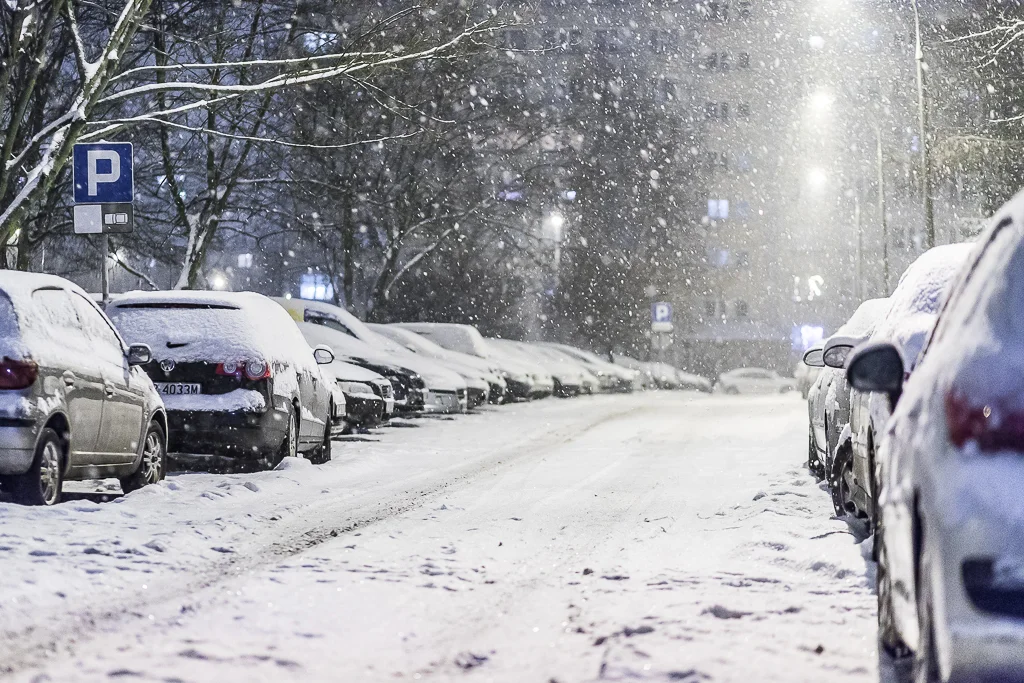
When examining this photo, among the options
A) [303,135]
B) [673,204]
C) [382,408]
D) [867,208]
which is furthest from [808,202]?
[382,408]

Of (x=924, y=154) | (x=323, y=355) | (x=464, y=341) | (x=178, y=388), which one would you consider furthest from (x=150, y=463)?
(x=924, y=154)

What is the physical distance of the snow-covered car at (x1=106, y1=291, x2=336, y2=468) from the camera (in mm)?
11883

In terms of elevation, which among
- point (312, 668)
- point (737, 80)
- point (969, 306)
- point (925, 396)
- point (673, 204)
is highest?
point (737, 80)

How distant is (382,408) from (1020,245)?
15624 mm

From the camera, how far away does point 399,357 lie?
2305 centimetres

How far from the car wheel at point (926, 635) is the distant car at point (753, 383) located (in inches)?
1983

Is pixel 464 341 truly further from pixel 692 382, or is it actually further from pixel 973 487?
pixel 692 382

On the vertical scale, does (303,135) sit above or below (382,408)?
above

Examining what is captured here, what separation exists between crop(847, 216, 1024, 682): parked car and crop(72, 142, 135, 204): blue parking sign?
36.2 ft

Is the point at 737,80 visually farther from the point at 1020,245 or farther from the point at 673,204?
the point at 1020,245

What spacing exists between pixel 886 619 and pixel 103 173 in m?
10.7

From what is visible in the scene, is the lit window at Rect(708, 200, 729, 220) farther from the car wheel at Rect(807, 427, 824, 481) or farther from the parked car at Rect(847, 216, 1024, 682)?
the parked car at Rect(847, 216, 1024, 682)

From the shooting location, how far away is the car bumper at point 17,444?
830 centimetres

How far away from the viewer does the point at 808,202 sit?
79.6 m
